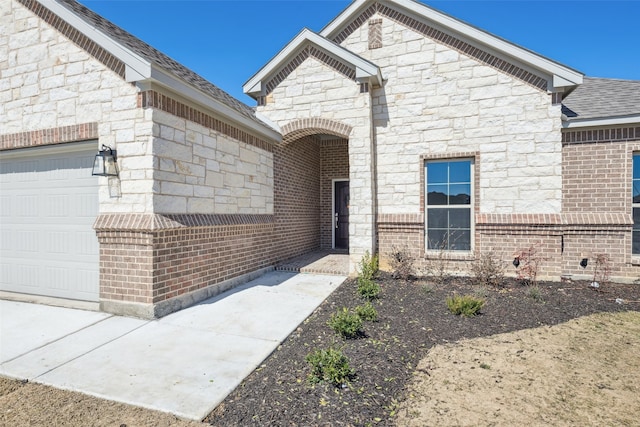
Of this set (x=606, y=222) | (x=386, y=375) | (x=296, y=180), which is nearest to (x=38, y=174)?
(x=296, y=180)

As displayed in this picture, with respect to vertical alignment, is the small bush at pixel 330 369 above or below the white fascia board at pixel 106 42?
below

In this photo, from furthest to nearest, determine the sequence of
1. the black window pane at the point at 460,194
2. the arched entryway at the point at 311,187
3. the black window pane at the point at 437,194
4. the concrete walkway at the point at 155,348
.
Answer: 1. the arched entryway at the point at 311,187
2. the black window pane at the point at 437,194
3. the black window pane at the point at 460,194
4. the concrete walkway at the point at 155,348

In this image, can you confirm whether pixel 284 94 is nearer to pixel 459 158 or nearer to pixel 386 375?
pixel 459 158

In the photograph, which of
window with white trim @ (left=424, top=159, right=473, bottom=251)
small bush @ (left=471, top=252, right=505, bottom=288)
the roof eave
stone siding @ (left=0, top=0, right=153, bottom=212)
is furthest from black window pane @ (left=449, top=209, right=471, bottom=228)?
stone siding @ (left=0, top=0, right=153, bottom=212)

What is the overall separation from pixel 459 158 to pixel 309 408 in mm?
6772

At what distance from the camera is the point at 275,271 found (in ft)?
27.0

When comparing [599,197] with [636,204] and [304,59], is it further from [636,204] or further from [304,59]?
[304,59]

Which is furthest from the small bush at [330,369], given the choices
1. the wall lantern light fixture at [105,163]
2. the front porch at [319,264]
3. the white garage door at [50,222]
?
the front porch at [319,264]

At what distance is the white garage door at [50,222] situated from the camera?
5.41m

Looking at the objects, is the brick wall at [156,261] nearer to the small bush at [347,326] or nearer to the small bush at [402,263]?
the small bush at [347,326]

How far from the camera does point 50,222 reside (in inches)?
226

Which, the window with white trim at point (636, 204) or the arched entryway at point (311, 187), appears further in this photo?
the arched entryway at point (311, 187)

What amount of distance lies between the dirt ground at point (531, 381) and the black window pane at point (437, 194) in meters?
3.85

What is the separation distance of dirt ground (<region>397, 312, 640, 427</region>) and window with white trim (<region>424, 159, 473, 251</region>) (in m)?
3.42
